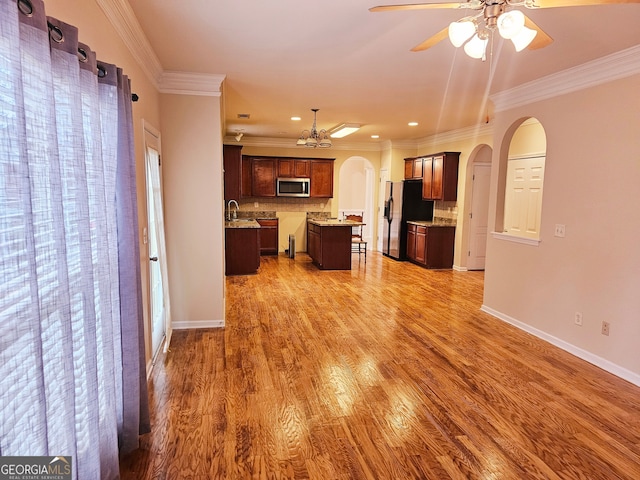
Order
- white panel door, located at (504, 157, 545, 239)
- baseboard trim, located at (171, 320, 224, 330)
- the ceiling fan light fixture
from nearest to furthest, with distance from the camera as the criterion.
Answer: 1. baseboard trim, located at (171, 320, 224, 330)
2. white panel door, located at (504, 157, 545, 239)
3. the ceiling fan light fixture

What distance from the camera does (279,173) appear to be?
28.9ft

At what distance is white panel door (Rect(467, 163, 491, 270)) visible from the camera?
24.1 feet

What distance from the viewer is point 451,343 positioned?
384 centimetres

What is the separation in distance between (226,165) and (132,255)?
5058 mm

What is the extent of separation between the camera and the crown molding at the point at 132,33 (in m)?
2.19

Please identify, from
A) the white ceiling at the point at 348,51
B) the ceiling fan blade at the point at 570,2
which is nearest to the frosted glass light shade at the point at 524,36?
the ceiling fan blade at the point at 570,2

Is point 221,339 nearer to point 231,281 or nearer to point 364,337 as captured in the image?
point 364,337

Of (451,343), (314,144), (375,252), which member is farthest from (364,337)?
(375,252)

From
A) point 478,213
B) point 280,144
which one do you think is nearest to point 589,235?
point 478,213

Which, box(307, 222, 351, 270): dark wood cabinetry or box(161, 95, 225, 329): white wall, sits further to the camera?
box(307, 222, 351, 270): dark wood cabinetry

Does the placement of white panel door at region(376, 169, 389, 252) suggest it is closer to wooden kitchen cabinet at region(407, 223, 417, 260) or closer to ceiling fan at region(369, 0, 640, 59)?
wooden kitchen cabinet at region(407, 223, 417, 260)

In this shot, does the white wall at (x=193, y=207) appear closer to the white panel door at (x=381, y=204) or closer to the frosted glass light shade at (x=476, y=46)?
the frosted glass light shade at (x=476, y=46)

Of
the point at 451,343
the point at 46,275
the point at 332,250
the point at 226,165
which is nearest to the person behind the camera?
the point at 46,275

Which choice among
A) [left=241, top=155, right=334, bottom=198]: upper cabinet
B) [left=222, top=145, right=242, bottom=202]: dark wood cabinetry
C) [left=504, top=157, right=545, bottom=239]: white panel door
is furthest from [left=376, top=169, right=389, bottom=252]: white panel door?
[left=222, top=145, right=242, bottom=202]: dark wood cabinetry
